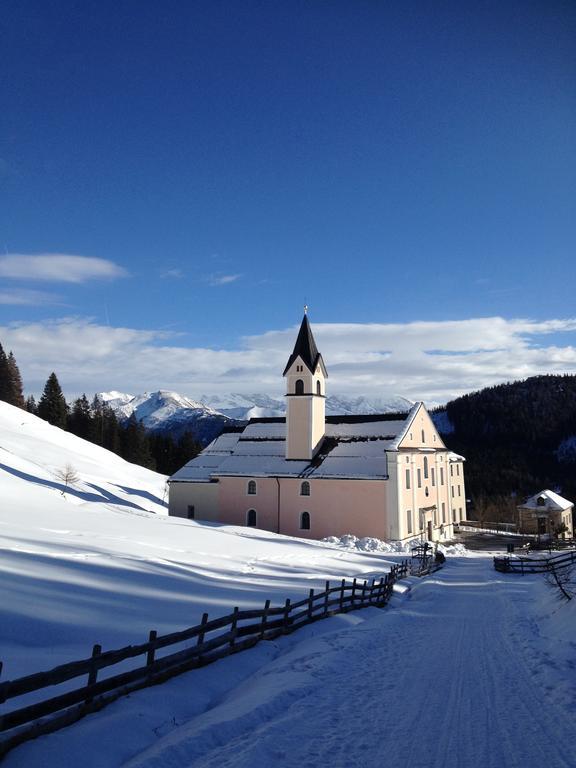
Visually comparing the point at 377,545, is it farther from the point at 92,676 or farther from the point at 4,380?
the point at 4,380

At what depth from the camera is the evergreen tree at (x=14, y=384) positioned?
102 metres

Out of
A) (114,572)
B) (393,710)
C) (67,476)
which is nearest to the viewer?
(393,710)

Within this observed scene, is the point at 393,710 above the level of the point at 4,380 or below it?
below

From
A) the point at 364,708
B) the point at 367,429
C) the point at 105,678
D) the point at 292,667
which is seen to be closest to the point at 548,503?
the point at 367,429

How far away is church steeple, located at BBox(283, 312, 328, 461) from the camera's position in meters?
48.8

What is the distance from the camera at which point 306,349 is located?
50.2 m

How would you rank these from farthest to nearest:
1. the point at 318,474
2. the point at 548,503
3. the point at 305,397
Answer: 1. the point at 548,503
2. the point at 305,397
3. the point at 318,474

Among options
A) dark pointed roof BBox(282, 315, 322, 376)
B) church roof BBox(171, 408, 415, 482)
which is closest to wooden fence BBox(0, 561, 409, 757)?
church roof BBox(171, 408, 415, 482)

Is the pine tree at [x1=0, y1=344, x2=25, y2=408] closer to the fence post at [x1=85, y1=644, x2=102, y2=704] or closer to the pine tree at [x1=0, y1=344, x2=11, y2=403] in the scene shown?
the pine tree at [x1=0, y1=344, x2=11, y2=403]

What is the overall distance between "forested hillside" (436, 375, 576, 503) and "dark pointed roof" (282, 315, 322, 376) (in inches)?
2551

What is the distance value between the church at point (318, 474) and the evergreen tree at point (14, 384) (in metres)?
63.2

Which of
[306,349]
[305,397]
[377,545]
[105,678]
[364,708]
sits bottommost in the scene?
[377,545]

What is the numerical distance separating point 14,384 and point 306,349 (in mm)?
73881

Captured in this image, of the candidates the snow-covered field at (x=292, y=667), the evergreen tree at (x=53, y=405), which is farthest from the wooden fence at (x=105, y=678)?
the evergreen tree at (x=53, y=405)
